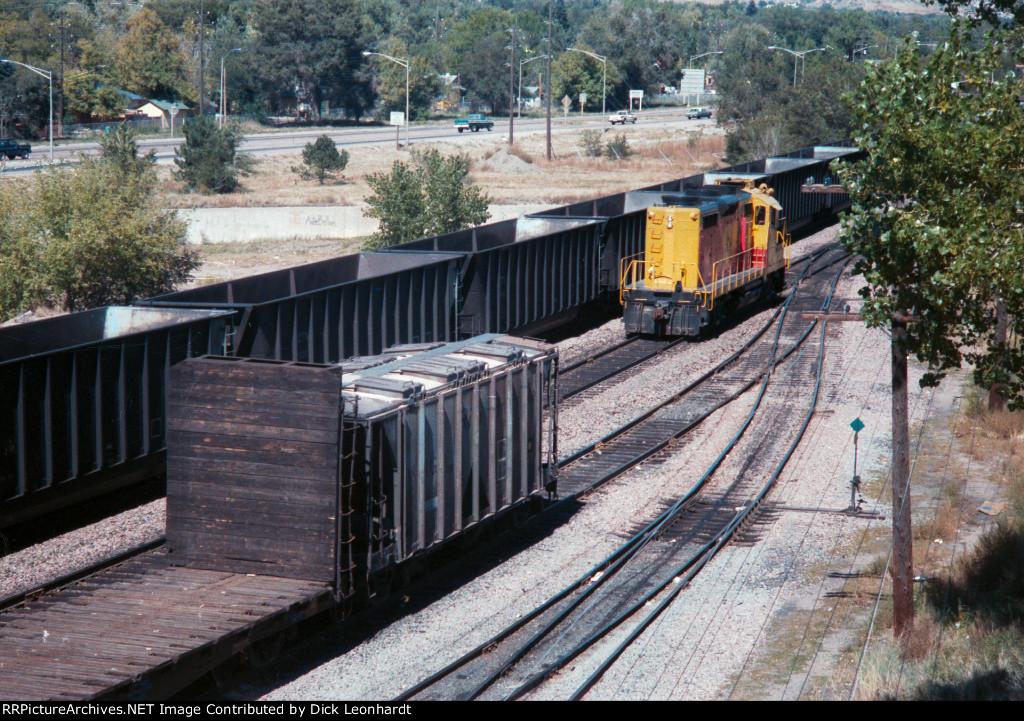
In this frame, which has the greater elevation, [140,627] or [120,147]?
[120,147]

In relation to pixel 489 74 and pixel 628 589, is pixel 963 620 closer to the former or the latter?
pixel 628 589

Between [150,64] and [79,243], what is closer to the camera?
[79,243]

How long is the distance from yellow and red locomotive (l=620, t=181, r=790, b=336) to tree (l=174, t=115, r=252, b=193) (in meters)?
45.4

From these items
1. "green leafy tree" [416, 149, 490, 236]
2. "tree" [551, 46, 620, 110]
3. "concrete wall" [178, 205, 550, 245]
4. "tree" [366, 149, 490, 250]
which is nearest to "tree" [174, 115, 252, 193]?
"concrete wall" [178, 205, 550, 245]

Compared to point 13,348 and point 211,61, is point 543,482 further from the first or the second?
point 211,61

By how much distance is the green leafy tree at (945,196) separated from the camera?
10.4 m

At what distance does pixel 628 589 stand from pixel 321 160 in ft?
217

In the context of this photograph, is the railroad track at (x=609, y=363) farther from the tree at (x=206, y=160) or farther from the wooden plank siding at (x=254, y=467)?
the tree at (x=206, y=160)

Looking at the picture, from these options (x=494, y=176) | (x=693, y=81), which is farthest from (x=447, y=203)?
(x=693, y=81)

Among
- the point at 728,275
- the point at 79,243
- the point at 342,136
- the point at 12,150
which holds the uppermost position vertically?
the point at 342,136

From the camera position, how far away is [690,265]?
28.8 m

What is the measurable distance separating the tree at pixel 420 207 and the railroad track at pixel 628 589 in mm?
23128
